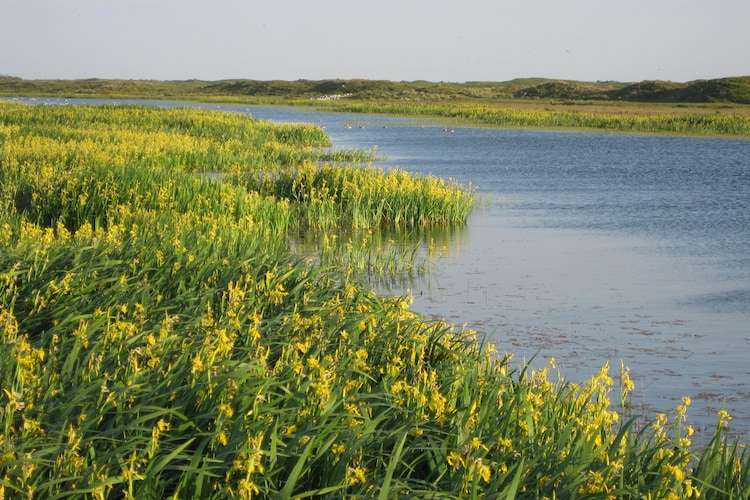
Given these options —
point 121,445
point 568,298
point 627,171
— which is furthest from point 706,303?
point 627,171

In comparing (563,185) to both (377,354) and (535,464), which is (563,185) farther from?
(535,464)

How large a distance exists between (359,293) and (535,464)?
389cm

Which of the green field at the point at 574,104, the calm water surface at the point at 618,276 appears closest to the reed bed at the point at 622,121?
the green field at the point at 574,104

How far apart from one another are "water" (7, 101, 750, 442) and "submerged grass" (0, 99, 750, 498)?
1.35 meters

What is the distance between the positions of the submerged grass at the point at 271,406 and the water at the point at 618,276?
4.44ft

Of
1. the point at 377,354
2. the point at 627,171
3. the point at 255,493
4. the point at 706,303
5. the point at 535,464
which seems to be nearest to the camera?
the point at 255,493

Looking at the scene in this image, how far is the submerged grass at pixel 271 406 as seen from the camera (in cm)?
429

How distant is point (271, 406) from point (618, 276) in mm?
10335

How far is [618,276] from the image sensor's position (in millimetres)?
14227

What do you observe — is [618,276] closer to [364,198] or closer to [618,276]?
[618,276]

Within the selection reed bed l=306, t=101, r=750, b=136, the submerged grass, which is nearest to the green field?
reed bed l=306, t=101, r=750, b=136

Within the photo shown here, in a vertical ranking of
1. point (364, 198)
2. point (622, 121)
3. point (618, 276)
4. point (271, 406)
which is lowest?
point (618, 276)

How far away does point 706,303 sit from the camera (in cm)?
1236

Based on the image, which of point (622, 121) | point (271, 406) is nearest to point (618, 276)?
point (271, 406)
